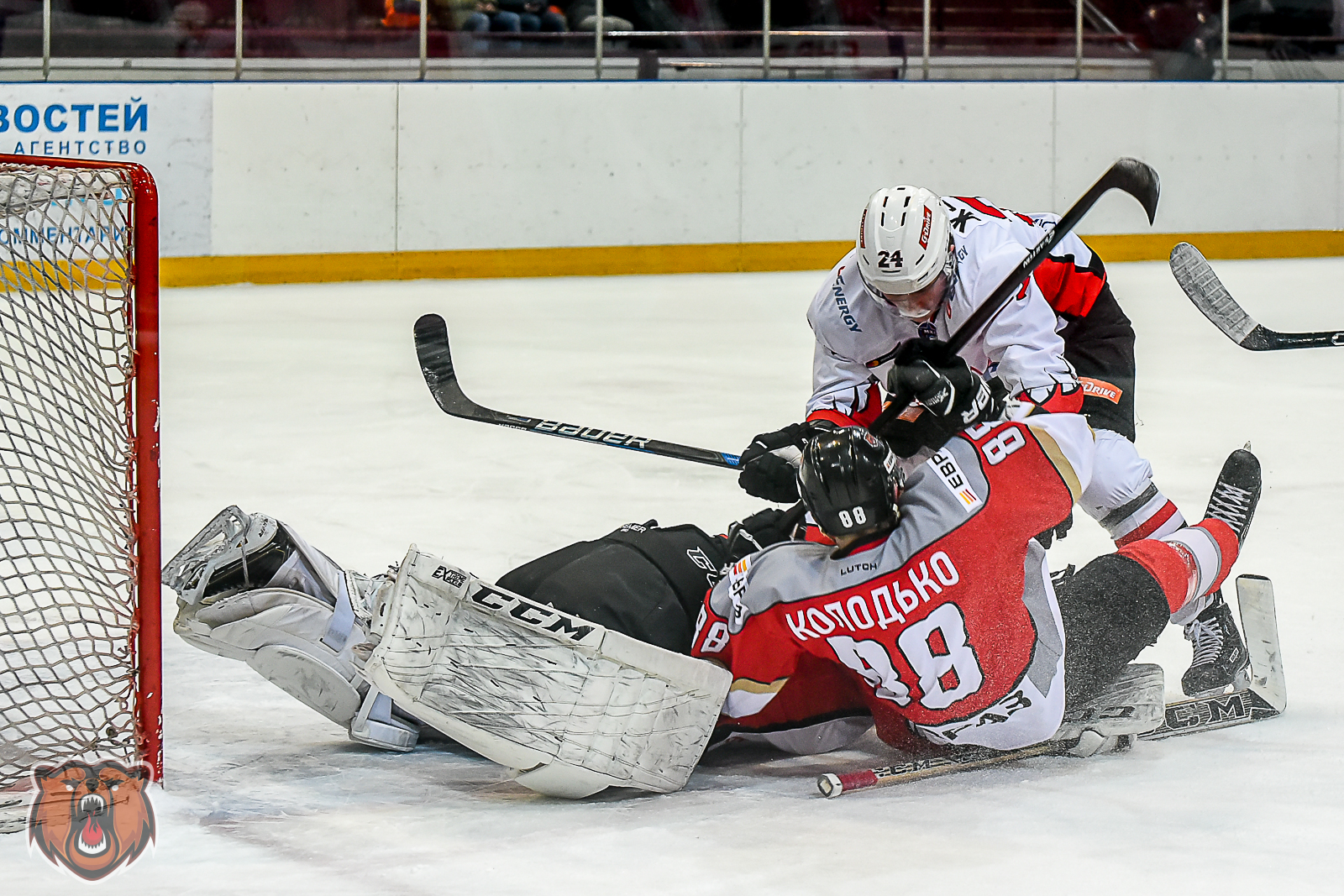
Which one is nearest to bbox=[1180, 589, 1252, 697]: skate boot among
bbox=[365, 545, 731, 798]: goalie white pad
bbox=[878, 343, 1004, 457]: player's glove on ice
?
bbox=[878, 343, 1004, 457]: player's glove on ice

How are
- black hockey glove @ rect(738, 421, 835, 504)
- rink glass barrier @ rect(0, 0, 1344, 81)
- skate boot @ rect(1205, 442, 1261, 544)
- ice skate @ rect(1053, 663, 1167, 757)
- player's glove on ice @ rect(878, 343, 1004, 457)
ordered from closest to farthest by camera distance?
player's glove on ice @ rect(878, 343, 1004, 457) < ice skate @ rect(1053, 663, 1167, 757) < black hockey glove @ rect(738, 421, 835, 504) < skate boot @ rect(1205, 442, 1261, 544) < rink glass barrier @ rect(0, 0, 1344, 81)

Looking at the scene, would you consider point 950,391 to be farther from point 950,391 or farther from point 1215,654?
point 1215,654

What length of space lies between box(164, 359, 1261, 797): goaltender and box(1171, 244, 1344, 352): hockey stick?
127 cm

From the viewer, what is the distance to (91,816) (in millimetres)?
2100

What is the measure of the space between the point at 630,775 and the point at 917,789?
395 mm

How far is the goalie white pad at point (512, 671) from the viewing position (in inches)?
83.9

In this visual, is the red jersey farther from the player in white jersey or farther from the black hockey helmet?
the player in white jersey

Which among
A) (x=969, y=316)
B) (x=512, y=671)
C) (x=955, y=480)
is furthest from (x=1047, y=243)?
(x=512, y=671)

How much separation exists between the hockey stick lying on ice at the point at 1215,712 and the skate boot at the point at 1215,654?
0.14 feet

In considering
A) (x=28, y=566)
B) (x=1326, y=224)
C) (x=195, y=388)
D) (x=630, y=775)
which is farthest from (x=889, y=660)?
(x=1326, y=224)

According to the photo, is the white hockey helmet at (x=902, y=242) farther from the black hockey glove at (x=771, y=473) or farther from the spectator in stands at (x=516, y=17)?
the spectator in stands at (x=516, y=17)

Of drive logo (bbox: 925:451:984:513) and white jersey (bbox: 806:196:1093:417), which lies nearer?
drive logo (bbox: 925:451:984:513)

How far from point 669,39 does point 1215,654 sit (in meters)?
7.02

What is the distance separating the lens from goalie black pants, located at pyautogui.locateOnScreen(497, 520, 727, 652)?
228 cm
